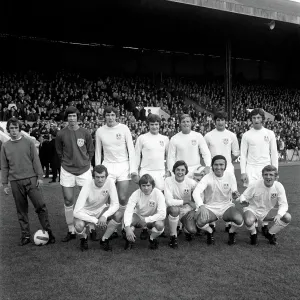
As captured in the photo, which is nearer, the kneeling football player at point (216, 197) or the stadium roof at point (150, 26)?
the kneeling football player at point (216, 197)

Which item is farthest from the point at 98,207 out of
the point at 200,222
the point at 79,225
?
the point at 200,222

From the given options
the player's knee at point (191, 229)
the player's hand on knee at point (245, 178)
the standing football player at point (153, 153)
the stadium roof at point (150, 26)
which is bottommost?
the player's knee at point (191, 229)

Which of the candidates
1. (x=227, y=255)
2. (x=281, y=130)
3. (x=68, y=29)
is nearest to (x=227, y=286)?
(x=227, y=255)

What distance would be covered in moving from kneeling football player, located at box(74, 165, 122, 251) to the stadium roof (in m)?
15.9

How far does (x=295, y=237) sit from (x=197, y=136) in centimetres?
204

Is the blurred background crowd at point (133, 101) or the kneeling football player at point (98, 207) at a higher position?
the blurred background crowd at point (133, 101)

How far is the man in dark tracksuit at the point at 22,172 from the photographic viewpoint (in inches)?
226

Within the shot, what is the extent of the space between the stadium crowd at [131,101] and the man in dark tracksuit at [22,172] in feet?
26.9

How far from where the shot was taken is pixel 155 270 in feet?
15.3

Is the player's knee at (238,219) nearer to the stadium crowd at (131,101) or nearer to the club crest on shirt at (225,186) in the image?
the club crest on shirt at (225,186)

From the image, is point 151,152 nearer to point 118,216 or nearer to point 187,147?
point 187,147

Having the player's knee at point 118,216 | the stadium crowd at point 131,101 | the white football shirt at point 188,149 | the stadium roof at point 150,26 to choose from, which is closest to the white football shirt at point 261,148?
the white football shirt at point 188,149

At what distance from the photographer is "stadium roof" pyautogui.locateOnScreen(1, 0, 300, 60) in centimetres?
2173

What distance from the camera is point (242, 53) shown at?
3519cm
